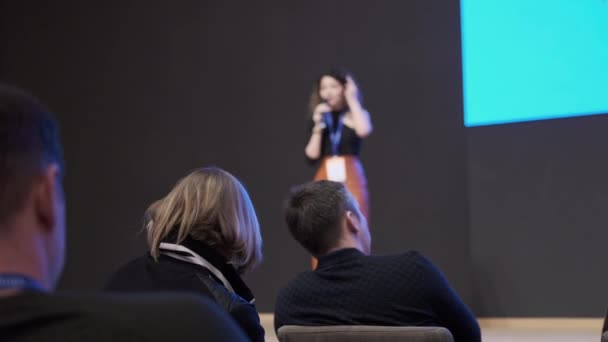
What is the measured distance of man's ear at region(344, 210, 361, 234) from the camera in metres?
1.88

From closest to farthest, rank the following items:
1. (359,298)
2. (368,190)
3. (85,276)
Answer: (359,298) → (368,190) → (85,276)

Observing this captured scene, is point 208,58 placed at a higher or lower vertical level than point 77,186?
higher

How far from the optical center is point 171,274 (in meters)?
1.41

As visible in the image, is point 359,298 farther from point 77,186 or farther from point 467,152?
point 77,186

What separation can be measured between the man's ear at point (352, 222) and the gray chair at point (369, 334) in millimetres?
561

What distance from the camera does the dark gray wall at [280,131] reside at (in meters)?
4.36

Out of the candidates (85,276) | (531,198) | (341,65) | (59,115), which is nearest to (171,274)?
(531,198)

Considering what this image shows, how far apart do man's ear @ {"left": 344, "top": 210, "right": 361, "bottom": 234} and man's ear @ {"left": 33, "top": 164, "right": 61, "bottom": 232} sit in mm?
1326

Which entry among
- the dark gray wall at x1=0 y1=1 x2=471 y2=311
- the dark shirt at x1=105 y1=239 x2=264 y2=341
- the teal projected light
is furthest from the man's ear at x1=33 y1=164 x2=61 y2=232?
the dark gray wall at x1=0 y1=1 x2=471 y2=311

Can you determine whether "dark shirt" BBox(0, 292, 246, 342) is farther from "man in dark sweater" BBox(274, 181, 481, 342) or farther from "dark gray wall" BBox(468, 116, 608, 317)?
"dark gray wall" BBox(468, 116, 608, 317)

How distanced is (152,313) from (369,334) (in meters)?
0.79

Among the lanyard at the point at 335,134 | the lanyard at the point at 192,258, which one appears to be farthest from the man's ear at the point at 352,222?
the lanyard at the point at 335,134

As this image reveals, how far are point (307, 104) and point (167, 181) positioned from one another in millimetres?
1348

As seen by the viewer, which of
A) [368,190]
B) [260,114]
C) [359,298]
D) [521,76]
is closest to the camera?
[359,298]
